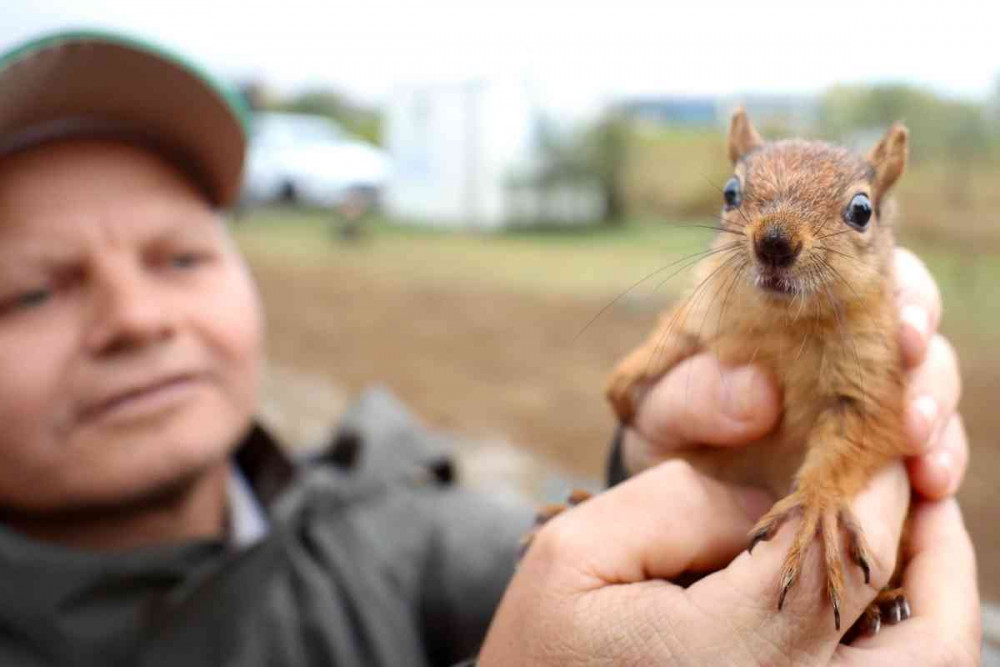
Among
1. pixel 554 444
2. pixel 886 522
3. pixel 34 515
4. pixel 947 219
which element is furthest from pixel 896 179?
pixel 554 444

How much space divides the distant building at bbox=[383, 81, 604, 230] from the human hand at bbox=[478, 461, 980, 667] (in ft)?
22.8

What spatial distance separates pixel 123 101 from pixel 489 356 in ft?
13.4

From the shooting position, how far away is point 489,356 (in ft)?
18.3

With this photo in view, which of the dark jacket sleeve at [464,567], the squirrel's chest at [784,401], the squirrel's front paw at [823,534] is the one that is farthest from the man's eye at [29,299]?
the squirrel's front paw at [823,534]

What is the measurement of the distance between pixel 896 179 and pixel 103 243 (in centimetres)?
137

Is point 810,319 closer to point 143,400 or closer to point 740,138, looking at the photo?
point 740,138

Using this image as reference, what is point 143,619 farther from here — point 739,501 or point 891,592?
point 891,592

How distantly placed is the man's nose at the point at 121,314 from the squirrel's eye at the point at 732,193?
110 centimetres

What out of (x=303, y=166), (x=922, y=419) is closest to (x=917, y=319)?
(x=922, y=419)

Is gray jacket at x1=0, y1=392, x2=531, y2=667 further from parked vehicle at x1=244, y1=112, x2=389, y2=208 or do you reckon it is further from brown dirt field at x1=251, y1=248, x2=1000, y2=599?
parked vehicle at x1=244, y1=112, x2=389, y2=208

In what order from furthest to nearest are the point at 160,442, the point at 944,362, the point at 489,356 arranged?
the point at 489,356 < the point at 160,442 < the point at 944,362

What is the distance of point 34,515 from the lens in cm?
151

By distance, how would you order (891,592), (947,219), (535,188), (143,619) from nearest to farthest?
(891,592) → (143,619) → (947,219) → (535,188)

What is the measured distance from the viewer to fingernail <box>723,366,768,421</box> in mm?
902
